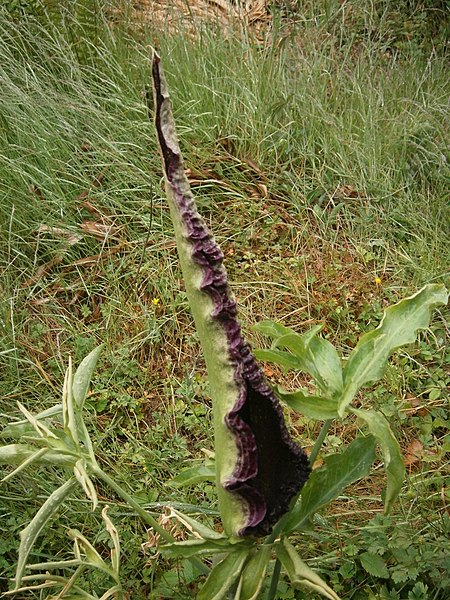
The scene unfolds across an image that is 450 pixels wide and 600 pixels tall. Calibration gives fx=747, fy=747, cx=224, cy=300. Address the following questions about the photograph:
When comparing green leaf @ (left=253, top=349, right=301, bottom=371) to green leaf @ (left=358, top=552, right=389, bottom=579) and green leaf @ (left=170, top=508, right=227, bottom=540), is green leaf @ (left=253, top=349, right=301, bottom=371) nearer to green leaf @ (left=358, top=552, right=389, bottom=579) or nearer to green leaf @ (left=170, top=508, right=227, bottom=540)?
green leaf @ (left=170, top=508, right=227, bottom=540)

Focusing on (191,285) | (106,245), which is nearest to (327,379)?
(191,285)

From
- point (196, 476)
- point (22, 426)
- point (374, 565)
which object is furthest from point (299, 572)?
point (374, 565)

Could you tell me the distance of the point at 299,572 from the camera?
89 centimetres

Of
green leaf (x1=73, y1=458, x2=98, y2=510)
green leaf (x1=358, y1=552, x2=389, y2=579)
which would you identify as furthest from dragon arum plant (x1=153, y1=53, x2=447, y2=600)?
green leaf (x1=358, y1=552, x2=389, y2=579)

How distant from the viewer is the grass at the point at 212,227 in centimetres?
171

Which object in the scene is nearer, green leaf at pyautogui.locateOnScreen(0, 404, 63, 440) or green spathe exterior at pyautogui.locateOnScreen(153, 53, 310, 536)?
green spathe exterior at pyautogui.locateOnScreen(153, 53, 310, 536)

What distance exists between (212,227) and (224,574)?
1662 millimetres

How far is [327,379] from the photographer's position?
965 mm

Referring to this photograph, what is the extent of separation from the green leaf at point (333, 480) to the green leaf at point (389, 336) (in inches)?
4.6

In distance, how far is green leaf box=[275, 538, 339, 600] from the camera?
33.8 inches

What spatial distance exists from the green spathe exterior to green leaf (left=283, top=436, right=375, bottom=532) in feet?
0.47

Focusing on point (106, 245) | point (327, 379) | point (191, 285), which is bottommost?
point (106, 245)

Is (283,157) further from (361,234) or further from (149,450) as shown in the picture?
(149,450)

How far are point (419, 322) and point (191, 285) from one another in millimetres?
314
